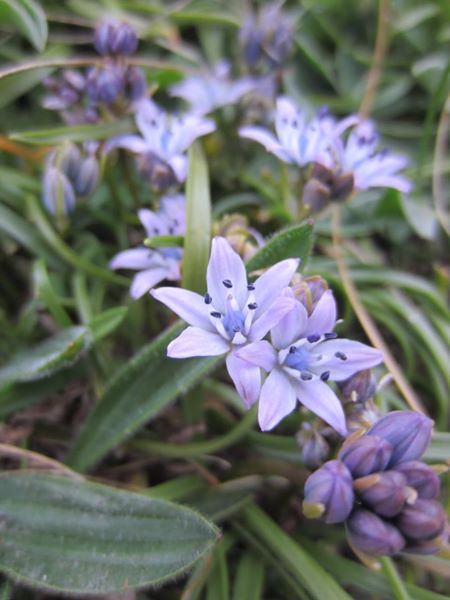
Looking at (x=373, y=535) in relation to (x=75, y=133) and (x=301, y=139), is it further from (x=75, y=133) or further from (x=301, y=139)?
(x=75, y=133)

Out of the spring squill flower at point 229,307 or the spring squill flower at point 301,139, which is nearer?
the spring squill flower at point 229,307

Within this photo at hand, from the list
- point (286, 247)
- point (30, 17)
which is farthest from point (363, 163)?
point (30, 17)

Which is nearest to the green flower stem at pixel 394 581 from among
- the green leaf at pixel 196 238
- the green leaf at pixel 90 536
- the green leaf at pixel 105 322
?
the green leaf at pixel 90 536

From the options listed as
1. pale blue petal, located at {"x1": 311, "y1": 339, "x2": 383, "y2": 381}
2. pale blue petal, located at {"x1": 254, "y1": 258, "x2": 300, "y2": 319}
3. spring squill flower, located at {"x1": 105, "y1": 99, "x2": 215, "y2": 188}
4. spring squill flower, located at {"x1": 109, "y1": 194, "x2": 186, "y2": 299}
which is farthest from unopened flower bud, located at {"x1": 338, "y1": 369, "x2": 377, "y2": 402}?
spring squill flower, located at {"x1": 105, "y1": 99, "x2": 215, "y2": 188}

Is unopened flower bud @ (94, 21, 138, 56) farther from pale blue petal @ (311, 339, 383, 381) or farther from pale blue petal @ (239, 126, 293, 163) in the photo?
pale blue petal @ (311, 339, 383, 381)

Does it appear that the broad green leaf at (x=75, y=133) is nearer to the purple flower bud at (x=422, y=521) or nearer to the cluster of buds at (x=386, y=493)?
the cluster of buds at (x=386, y=493)
